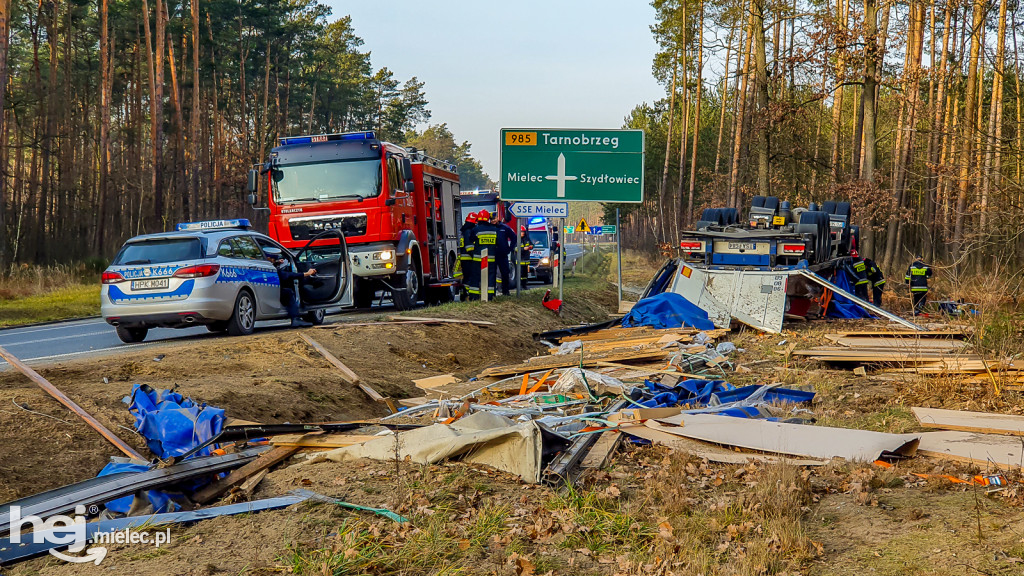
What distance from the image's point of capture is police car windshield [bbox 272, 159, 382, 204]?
1683cm

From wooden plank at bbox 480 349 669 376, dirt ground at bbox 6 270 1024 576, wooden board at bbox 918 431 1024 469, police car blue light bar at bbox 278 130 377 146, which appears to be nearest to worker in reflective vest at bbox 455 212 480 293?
police car blue light bar at bbox 278 130 377 146

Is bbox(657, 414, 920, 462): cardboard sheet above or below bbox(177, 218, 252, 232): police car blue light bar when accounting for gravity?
below

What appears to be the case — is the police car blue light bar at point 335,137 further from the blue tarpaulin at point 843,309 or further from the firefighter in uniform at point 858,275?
the firefighter in uniform at point 858,275

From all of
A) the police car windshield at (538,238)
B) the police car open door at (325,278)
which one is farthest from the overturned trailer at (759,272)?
the police car windshield at (538,238)

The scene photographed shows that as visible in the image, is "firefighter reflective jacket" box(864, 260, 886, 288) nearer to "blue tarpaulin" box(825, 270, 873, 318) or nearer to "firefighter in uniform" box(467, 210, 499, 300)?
"blue tarpaulin" box(825, 270, 873, 318)

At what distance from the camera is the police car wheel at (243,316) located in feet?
42.1

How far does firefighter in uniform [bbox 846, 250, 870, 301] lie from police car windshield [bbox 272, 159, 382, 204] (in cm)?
912

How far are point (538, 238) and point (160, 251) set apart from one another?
68.7 feet

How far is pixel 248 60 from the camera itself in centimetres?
5188

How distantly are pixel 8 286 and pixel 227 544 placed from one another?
74.7 ft

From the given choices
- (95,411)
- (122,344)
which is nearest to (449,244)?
(122,344)

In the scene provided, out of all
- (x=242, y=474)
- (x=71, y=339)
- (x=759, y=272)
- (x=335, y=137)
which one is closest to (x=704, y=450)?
(x=242, y=474)

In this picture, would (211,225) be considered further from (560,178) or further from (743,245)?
(743,245)

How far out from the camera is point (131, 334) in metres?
13.3
